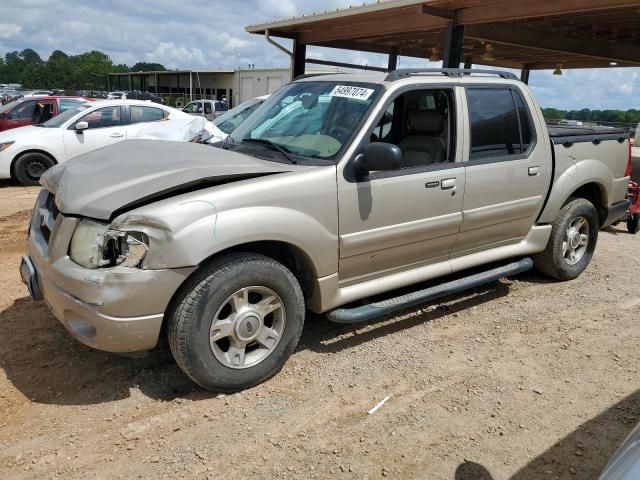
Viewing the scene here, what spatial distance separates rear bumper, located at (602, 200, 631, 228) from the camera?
566 centimetres

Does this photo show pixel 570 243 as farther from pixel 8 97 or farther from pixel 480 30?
pixel 8 97

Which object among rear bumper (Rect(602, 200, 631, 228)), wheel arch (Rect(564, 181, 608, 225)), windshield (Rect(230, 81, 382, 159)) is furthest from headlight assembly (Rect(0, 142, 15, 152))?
rear bumper (Rect(602, 200, 631, 228))

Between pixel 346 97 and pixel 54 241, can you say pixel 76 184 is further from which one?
pixel 346 97

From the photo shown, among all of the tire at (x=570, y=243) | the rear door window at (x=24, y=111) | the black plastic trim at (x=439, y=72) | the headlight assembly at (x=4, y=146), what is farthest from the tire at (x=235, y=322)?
the rear door window at (x=24, y=111)

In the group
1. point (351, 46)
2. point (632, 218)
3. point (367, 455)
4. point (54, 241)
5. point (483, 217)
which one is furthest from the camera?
point (351, 46)

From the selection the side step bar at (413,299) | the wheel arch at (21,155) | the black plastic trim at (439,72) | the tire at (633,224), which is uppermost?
the black plastic trim at (439,72)

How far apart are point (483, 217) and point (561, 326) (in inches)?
45.7

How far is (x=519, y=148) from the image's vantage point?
4.63 m

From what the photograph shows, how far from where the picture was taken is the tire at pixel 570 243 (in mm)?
5184

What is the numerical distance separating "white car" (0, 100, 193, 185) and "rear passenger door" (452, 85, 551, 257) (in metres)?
6.23

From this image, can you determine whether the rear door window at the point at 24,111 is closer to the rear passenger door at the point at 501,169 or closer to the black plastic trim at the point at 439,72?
the black plastic trim at the point at 439,72

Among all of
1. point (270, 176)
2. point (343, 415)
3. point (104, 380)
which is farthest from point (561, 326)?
point (104, 380)

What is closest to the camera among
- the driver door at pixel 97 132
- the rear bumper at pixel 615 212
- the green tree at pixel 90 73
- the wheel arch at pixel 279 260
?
the wheel arch at pixel 279 260

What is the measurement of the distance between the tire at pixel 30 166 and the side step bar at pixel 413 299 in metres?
8.44
